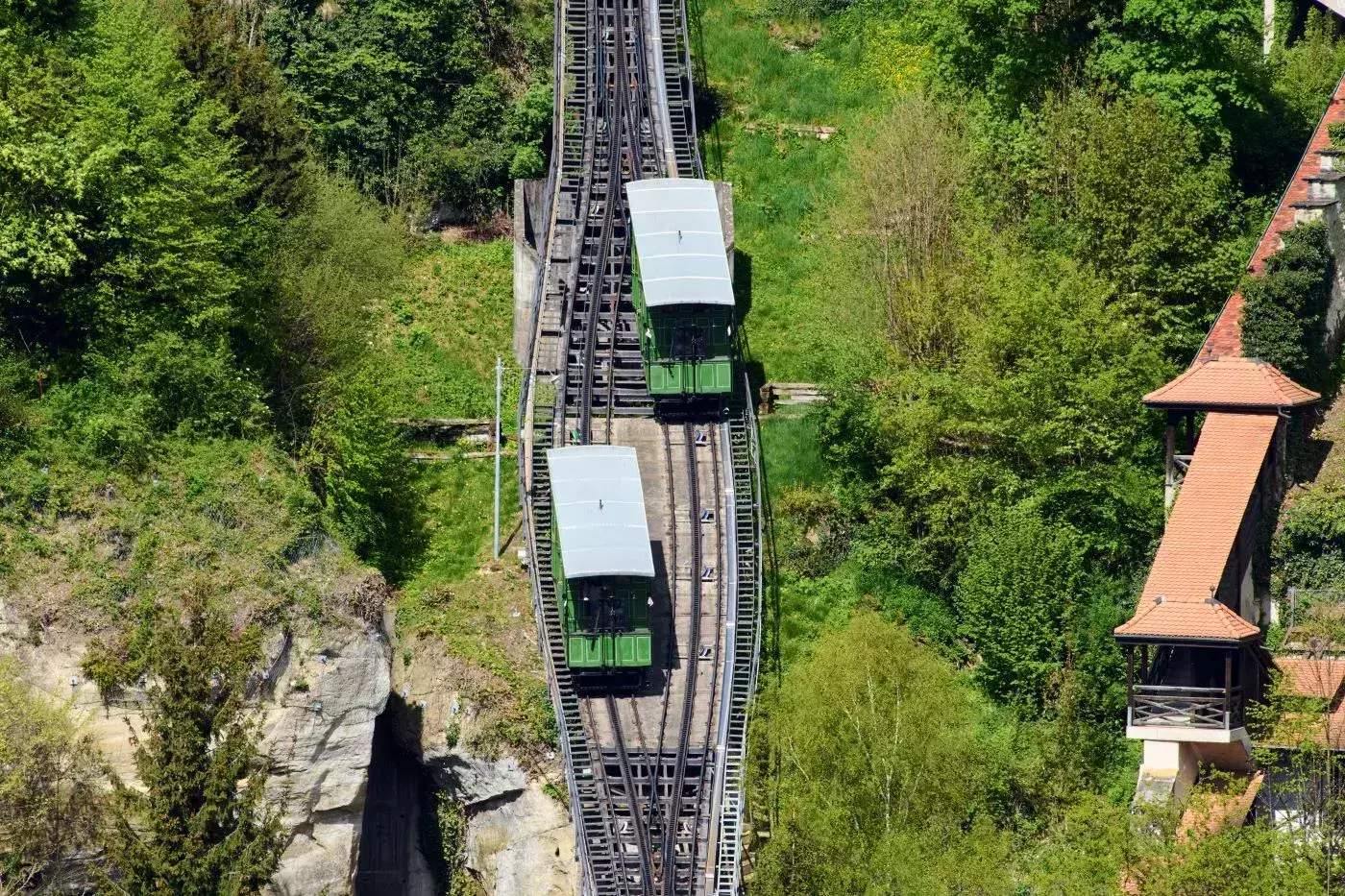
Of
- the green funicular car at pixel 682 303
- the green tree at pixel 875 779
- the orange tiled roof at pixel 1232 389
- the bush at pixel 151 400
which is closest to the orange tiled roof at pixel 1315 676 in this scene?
the orange tiled roof at pixel 1232 389

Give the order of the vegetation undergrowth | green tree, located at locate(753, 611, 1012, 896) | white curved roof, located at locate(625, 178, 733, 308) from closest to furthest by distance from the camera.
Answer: green tree, located at locate(753, 611, 1012, 896) → the vegetation undergrowth → white curved roof, located at locate(625, 178, 733, 308)

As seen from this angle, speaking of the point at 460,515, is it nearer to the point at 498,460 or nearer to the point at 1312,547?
the point at 498,460

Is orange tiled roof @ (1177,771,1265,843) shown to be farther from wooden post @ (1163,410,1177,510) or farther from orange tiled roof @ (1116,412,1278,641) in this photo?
wooden post @ (1163,410,1177,510)

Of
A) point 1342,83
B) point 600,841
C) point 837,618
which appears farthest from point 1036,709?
point 1342,83

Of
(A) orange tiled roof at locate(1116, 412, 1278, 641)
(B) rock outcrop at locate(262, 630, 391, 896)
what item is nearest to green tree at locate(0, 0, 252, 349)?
(B) rock outcrop at locate(262, 630, 391, 896)

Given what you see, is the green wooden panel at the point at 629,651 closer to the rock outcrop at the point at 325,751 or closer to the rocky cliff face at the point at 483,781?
the rocky cliff face at the point at 483,781

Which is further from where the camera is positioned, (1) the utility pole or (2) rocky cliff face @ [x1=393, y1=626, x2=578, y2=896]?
(1) the utility pole
